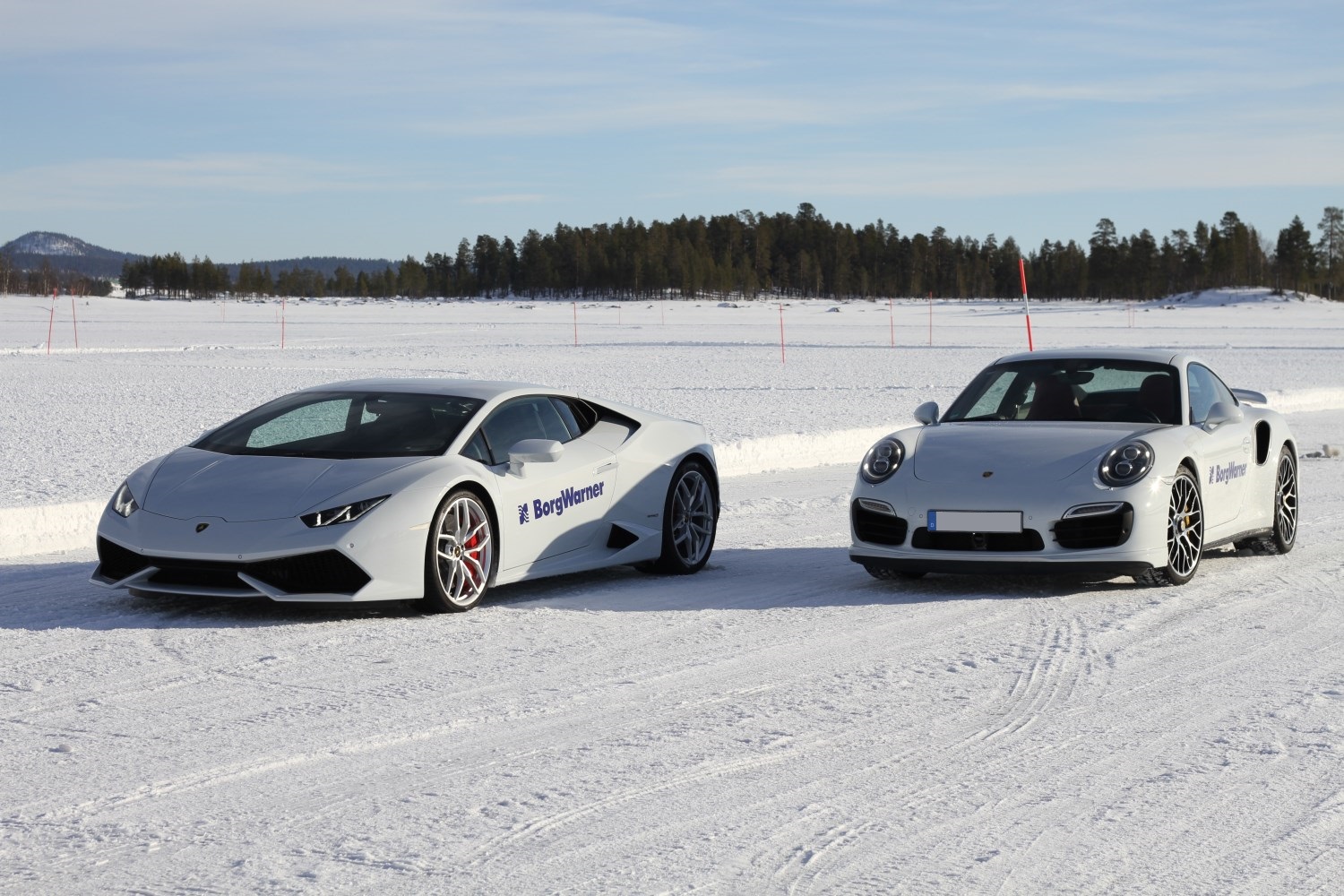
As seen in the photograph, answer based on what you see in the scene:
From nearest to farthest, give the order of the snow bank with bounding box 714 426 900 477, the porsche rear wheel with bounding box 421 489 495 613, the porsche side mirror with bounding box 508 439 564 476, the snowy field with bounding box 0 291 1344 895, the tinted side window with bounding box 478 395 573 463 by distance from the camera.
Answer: the snowy field with bounding box 0 291 1344 895
the porsche rear wheel with bounding box 421 489 495 613
the porsche side mirror with bounding box 508 439 564 476
the tinted side window with bounding box 478 395 573 463
the snow bank with bounding box 714 426 900 477

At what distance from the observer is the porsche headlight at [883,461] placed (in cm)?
919

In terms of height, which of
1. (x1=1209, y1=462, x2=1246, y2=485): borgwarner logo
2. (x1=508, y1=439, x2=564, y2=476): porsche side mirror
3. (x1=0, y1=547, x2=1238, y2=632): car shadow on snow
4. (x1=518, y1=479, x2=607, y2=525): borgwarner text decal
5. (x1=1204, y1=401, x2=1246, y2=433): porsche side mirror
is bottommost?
(x1=0, y1=547, x2=1238, y2=632): car shadow on snow

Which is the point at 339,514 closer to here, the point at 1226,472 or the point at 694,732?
the point at 694,732

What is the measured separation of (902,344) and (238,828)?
4880 cm

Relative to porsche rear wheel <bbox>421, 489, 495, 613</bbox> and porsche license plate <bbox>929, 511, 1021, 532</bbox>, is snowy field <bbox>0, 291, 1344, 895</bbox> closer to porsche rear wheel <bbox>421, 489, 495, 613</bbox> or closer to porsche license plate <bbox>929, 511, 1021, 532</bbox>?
porsche rear wheel <bbox>421, 489, 495, 613</bbox>

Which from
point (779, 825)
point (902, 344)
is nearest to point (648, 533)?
point (779, 825)

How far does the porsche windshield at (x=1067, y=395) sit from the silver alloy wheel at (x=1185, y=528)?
580 mm

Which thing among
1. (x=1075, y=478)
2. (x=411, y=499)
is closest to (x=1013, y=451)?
(x=1075, y=478)

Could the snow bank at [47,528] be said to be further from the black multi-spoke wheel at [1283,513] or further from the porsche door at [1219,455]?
the black multi-spoke wheel at [1283,513]

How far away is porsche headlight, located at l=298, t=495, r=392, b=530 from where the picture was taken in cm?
786

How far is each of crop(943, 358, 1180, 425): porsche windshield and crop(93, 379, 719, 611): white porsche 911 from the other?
1761 millimetres

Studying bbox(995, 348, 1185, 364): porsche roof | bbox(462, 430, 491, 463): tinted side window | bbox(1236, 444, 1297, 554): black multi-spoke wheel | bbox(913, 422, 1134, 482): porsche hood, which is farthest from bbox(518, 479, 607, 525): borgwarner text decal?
bbox(1236, 444, 1297, 554): black multi-spoke wheel

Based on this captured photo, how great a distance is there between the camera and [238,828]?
15.3 feet

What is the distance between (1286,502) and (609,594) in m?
4.46
